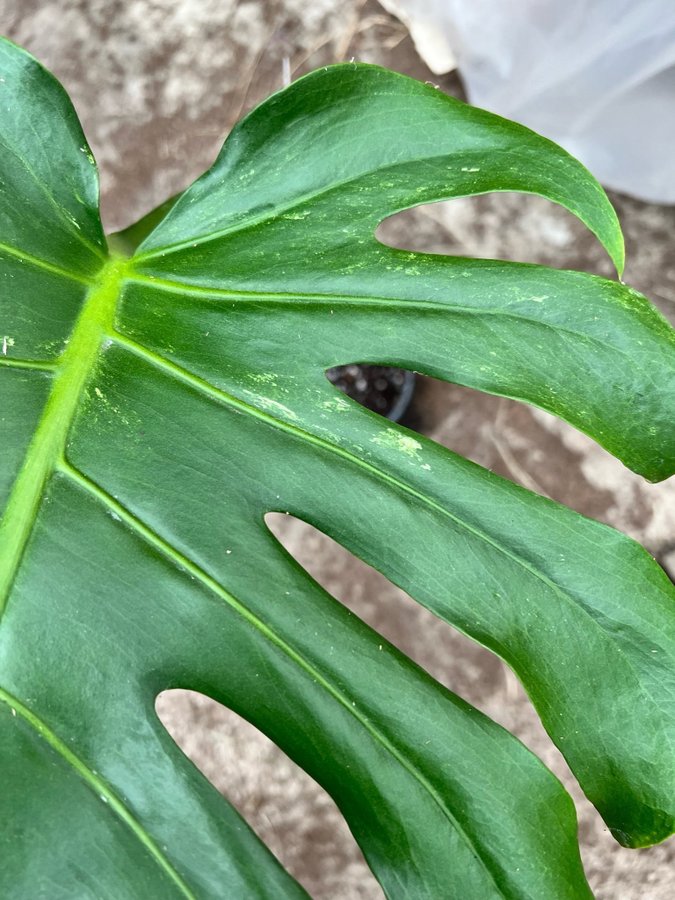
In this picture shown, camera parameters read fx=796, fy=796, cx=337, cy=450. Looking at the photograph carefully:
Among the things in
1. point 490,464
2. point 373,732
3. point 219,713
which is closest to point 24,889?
point 373,732

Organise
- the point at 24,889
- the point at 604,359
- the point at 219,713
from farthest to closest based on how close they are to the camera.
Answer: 1. the point at 219,713
2. the point at 604,359
3. the point at 24,889

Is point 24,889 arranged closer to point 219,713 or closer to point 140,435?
→ point 140,435

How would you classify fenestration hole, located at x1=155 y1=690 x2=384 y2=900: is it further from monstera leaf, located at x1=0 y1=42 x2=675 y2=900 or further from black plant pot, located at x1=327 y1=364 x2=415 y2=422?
monstera leaf, located at x1=0 y1=42 x2=675 y2=900

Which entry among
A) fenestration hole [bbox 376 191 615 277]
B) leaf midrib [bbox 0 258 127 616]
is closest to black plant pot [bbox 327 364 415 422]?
fenestration hole [bbox 376 191 615 277]

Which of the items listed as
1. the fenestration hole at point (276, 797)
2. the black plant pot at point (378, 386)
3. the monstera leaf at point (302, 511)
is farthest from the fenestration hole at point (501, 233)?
the fenestration hole at point (276, 797)

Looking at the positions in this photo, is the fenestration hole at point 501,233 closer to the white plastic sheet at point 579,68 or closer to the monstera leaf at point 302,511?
the white plastic sheet at point 579,68

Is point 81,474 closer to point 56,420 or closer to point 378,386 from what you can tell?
point 56,420
